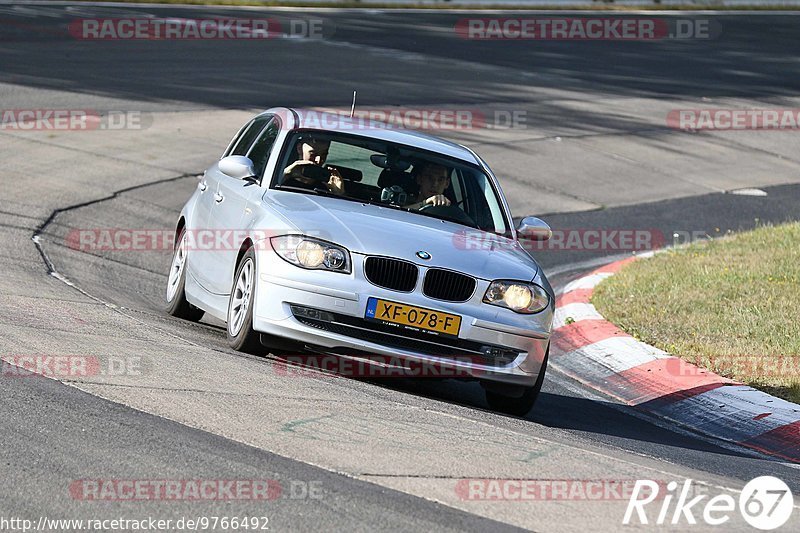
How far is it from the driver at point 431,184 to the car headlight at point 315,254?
124 cm

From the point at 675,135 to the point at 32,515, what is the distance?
59.8ft

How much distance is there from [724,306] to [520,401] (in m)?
3.66

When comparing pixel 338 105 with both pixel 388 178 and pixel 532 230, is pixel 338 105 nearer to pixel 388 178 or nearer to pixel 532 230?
pixel 388 178

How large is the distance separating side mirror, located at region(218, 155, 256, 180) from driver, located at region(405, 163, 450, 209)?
1.07 meters

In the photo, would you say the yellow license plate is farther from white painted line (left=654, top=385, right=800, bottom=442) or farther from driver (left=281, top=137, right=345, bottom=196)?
white painted line (left=654, top=385, right=800, bottom=442)

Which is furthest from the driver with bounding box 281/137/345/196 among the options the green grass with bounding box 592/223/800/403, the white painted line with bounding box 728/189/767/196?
the white painted line with bounding box 728/189/767/196

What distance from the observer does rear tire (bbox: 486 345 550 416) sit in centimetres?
774

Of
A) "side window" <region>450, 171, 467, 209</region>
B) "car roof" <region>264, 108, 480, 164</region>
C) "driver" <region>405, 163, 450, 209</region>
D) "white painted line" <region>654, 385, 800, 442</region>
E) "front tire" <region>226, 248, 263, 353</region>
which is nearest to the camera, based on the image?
"front tire" <region>226, 248, 263, 353</region>

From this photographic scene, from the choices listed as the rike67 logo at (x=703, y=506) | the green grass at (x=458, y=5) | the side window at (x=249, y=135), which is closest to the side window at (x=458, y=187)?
the side window at (x=249, y=135)

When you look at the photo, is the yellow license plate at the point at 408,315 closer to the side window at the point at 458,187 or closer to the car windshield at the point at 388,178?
the car windshield at the point at 388,178

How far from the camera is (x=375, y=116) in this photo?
63.7ft

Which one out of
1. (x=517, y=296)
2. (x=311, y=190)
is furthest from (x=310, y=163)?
(x=517, y=296)

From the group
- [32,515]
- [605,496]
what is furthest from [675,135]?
[32,515]

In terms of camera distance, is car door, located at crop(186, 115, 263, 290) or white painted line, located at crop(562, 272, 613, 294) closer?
car door, located at crop(186, 115, 263, 290)
